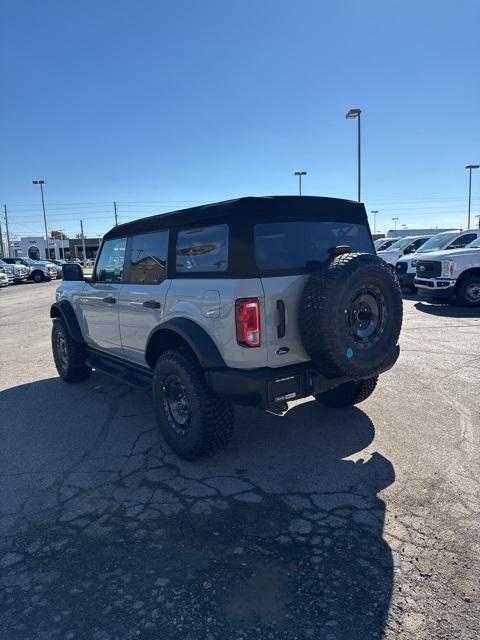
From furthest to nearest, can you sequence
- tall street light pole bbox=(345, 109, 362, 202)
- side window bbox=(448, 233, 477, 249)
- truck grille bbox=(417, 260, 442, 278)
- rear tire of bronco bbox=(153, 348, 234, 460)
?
tall street light pole bbox=(345, 109, 362, 202) < side window bbox=(448, 233, 477, 249) < truck grille bbox=(417, 260, 442, 278) < rear tire of bronco bbox=(153, 348, 234, 460)

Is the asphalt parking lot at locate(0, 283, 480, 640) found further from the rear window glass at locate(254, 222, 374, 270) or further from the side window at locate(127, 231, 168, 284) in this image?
the rear window glass at locate(254, 222, 374, 270)

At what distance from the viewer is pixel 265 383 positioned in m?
3.18

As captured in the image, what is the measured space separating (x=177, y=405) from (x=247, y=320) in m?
1.22

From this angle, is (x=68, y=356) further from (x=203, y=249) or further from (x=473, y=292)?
(x=473, y=292)

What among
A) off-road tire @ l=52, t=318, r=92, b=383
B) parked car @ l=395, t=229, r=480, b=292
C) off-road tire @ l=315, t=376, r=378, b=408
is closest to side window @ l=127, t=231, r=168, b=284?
off-road tire @ l=52, t=318, r=92, b=383

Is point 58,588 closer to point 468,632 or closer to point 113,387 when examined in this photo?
point 468,632

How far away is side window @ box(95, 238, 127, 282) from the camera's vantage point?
192 inches

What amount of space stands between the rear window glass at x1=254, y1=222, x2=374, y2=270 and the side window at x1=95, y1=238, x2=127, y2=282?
200cm

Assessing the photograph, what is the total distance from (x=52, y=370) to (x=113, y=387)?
5.39ft

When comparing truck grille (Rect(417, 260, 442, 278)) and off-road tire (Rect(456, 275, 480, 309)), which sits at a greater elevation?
truck grille (Rect(417, 260, 442, 278))

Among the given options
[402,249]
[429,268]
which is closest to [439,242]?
[429,268]

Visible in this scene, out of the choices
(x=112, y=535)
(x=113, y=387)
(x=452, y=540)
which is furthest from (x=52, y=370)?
(x=452, y=540)

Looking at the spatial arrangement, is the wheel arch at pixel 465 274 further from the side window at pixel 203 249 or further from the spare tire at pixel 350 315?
the side window at pixel 203 249

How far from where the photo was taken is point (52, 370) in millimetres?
6973
